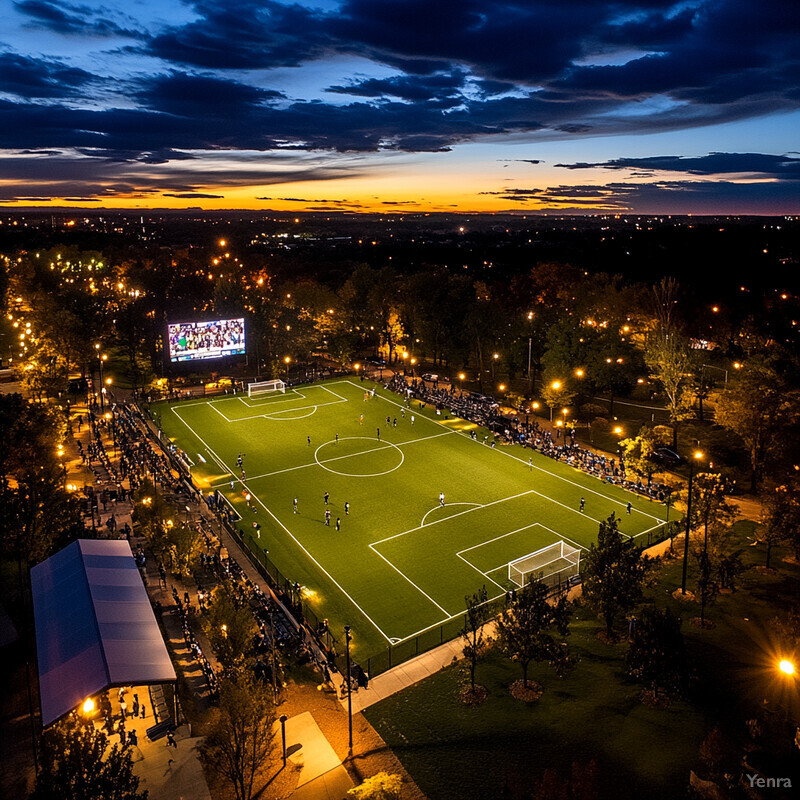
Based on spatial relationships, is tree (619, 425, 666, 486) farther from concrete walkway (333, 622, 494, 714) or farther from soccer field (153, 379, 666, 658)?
concrete walkway (333, 622, 494, 714)

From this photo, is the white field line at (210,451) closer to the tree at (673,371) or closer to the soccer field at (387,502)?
the soccer field at (387,502)

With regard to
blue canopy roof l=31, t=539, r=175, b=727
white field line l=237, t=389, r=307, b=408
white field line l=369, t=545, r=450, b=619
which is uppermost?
blue canopy roof l=31, t=539, r=175, b=727

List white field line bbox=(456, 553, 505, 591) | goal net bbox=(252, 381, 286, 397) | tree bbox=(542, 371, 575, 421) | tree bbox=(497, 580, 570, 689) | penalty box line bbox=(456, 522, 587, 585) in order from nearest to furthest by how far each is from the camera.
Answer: tree bbox=(497, 580, 570, 689) < white field line bbox=(456, 553, 505, 591) < penalty box line bbox=(456, 522, 587, 585) < tree bbox=(542, 371, 575, 421) < goal net bbox=(252, 381, 286, 397)

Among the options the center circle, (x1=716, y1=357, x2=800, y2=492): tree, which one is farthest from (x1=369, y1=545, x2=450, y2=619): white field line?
(x1=716, y1=357, x2=800, y2=492): tree

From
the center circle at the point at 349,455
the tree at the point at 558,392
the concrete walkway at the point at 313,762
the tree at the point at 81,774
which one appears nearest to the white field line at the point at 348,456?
the center circle at the point at 349,455

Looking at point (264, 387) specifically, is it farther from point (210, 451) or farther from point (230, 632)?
point (230, 632)

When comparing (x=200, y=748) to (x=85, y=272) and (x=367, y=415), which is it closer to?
(x=367, y=415)

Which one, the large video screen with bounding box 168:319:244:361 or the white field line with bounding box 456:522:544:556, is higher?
the large video screen with bounding box 168:319:244:361

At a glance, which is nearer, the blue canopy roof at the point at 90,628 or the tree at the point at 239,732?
the tree at the point at 239,732
